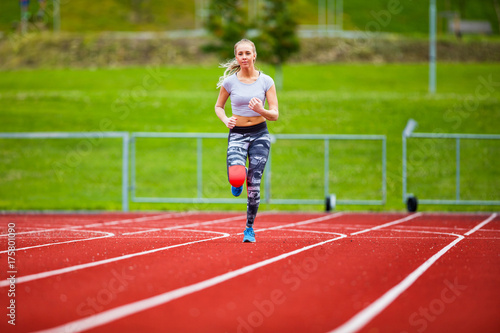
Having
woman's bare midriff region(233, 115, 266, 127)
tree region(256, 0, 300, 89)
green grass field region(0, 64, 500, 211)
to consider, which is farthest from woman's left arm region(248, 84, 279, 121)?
tree region(256, 0, 300, 89)

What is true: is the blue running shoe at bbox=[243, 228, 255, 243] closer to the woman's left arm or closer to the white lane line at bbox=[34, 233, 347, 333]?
the woman's left arm

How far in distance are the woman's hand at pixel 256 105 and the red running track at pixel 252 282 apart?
60.4 inches

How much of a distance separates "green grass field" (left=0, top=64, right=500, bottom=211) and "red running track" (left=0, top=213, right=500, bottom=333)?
893 cm

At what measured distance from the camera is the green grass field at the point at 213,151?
66.7 feet

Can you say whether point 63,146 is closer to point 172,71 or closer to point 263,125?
point 263,125

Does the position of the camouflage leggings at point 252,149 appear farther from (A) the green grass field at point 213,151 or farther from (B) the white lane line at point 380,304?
(A) the green grass field at point 213,151

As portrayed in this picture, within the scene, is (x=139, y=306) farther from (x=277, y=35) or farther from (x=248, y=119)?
(x=277, y=35)

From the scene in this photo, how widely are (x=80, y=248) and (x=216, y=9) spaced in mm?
42999

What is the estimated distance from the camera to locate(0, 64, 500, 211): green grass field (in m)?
20.3

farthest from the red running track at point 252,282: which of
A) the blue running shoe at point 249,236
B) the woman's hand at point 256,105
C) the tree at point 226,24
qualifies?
the tree at point 226,24

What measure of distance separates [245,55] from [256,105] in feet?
2.42

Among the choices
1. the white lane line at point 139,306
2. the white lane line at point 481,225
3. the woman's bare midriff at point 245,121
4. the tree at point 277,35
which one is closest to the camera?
the white lane line at point 139,306

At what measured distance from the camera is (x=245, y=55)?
8617 mm

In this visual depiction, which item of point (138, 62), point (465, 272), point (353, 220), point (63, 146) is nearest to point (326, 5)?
point (138, 62)
